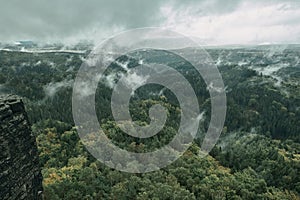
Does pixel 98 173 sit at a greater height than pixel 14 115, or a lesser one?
lesser

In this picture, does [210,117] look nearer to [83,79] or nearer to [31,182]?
[83,79]

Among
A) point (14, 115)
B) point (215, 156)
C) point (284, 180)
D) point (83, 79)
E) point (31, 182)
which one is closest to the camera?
point (14, 115)

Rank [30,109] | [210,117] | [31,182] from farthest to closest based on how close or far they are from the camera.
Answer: [210,117]
[30,109]
[31,182]

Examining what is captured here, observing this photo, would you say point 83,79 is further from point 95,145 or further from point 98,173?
point 98,173

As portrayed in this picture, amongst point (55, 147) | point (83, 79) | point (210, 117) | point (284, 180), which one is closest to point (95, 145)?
point (55, 147)

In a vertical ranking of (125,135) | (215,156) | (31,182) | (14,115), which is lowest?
(215,156)

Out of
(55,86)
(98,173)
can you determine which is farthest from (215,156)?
(55,86)

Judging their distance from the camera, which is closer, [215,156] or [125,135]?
[125,135]
